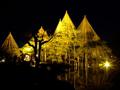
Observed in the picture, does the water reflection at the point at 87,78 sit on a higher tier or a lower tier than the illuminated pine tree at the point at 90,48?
lower

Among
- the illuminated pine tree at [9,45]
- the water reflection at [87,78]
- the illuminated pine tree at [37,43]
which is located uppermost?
the illuminated pine tree at [9,45]

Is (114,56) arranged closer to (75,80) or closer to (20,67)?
(75,80)

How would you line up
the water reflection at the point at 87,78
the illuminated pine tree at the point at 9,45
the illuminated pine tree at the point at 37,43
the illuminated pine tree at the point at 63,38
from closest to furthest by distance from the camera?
the illuminated pine tree at the point at 37,43
the water reflection at the point at 87,78
the illuminated pine tree at the point at 63,38
the illuminated pine tree at the point at 9,45

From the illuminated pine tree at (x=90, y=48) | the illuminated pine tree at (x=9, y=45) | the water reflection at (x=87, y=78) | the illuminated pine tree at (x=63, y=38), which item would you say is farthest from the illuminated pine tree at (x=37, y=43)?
Result: the illuminated pine tree at (x=9, y=45)

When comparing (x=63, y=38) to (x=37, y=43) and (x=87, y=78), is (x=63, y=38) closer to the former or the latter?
(x=37, y=43)

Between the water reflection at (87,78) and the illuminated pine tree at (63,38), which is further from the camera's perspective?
the illuminated pine tree at (63,38)

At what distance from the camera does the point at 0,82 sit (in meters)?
12.4

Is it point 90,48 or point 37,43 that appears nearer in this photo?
point 37,43

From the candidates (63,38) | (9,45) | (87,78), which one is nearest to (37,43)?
(63,38)

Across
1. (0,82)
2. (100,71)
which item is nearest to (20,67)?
(0,82)

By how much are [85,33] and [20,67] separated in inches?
722

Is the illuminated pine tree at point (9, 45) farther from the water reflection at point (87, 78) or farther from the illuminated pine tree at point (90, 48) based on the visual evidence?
the water reflection at point (87, 78)

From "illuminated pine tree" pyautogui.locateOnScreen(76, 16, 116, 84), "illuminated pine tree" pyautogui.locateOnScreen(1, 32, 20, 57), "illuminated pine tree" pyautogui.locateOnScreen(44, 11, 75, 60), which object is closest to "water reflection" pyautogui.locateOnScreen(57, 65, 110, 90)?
"illuminated pine tree" pyautogui.locateOnScreen(76, 16, 116, 84)

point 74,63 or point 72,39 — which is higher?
point 72,39
